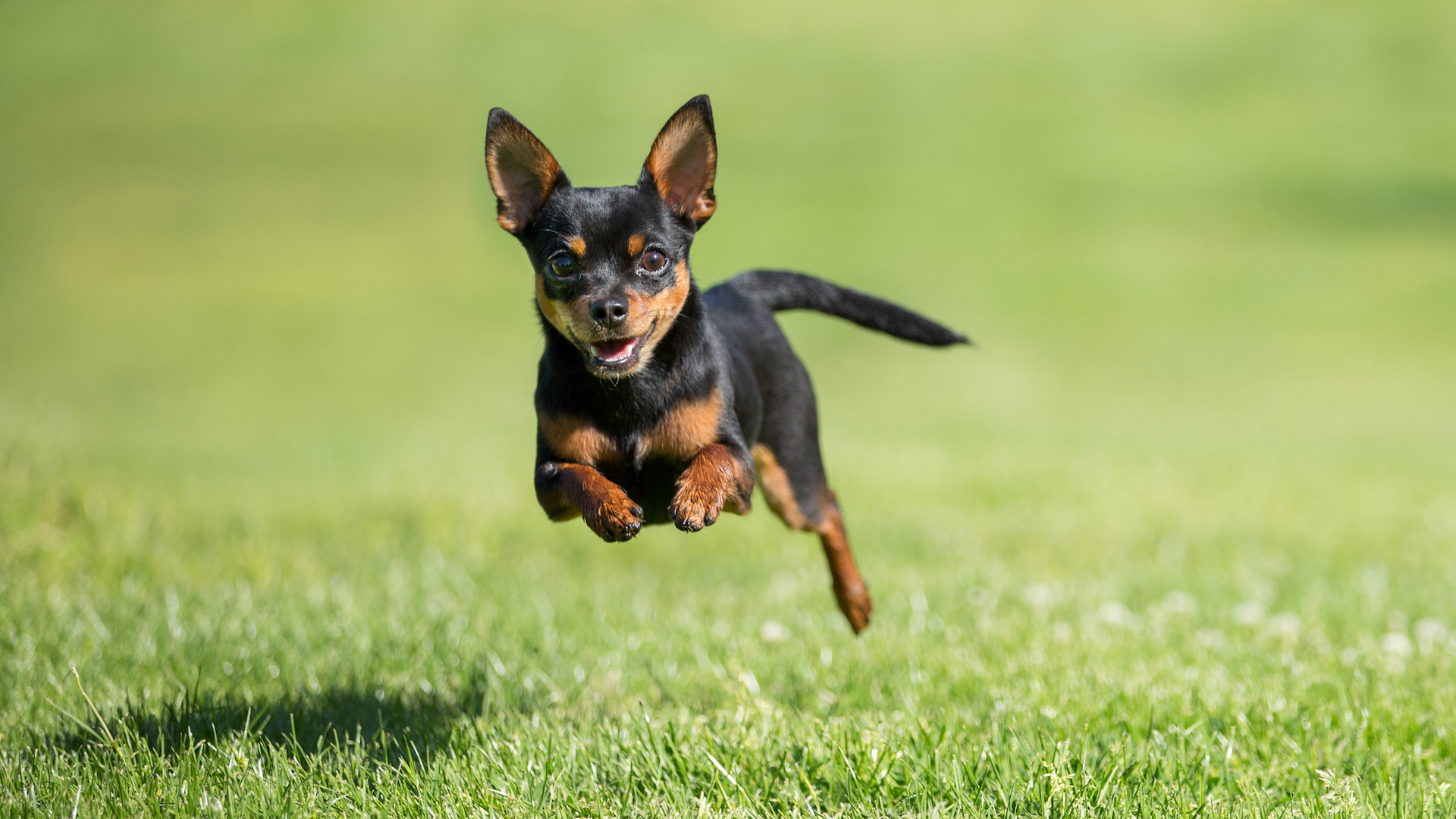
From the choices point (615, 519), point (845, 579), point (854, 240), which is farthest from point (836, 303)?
point (854, 240)

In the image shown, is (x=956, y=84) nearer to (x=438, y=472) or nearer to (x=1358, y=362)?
(x=1358, y=362)

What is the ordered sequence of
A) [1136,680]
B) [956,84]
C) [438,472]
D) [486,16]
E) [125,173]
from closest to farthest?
[1136,680], [438,472], [125,173], [956,84], [486,16]

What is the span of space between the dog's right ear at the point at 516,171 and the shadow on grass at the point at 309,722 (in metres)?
1.48

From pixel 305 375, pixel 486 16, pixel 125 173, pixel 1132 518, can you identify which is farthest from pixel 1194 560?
pixel 486 16

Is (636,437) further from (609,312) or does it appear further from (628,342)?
(609,312)

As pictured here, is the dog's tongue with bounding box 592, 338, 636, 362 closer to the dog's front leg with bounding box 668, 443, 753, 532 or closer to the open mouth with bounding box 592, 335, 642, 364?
the open mouth with bounding box 592, 335, 642, 364

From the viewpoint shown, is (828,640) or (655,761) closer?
(655,761)

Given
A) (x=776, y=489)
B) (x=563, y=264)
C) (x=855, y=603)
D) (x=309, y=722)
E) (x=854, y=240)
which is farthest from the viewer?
(x=854, y=240)

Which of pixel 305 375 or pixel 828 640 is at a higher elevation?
pixel 828 640

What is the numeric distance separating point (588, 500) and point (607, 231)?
0.65 metres

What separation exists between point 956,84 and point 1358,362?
34.7ft

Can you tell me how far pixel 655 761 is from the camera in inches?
135

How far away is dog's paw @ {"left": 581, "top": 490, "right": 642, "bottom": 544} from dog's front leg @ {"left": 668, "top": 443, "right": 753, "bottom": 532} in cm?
10

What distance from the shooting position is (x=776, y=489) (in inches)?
162
